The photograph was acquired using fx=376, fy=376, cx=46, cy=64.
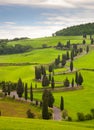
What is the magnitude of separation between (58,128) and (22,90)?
78427 mm

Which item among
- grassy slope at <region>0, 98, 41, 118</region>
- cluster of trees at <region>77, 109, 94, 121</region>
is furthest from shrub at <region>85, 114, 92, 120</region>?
grassy slope at <region>0, 98, 41, 118</region>

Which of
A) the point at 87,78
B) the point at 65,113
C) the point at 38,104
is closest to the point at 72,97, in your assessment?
the point at 38,104

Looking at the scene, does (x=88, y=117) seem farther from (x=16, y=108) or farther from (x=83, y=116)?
(x=16, y=108)

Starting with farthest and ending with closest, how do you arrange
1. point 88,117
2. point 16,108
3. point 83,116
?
point 16,108 < point 88,117 < point 83,116

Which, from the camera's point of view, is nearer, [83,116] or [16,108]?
[83,116]

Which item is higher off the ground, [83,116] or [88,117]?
[83,116]

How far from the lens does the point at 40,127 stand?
58188 millimetres

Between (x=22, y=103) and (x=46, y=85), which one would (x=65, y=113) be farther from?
(x=46, y=85)

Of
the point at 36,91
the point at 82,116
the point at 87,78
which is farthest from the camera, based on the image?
the point at 87,78

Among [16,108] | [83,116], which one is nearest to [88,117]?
[83,116]

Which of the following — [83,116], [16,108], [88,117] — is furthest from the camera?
[16,108]

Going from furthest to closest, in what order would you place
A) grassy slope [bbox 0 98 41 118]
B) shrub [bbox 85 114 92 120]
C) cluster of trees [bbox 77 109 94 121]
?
grassy slope [bbox 0 98 41 118] < shrub [bbox 85 114 92 120] < cluster of trees [bbox 77 109 94 121]

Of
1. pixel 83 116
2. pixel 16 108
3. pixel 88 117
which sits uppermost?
pixel 83 116

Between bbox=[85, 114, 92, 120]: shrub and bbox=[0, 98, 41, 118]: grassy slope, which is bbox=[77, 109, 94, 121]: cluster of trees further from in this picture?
bbox=[0, 98, 41, 118]: grassy slope
